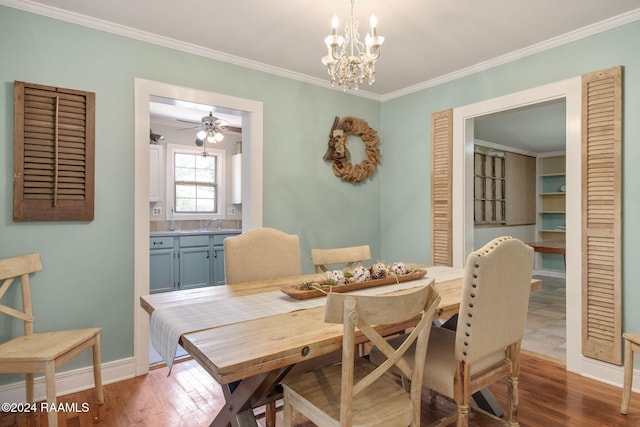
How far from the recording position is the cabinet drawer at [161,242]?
4350 mm

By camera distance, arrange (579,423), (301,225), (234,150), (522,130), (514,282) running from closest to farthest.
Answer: (514,282) → (579,423) → (301,225) → (522,130) → (234,150)

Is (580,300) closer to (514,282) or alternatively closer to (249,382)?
(514,282)

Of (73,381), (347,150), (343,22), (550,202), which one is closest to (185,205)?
(347,150)

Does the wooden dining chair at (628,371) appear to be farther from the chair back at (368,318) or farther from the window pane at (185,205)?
the window pane at (185,205)

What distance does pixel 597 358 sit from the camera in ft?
8.16

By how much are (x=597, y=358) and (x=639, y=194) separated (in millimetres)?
1146

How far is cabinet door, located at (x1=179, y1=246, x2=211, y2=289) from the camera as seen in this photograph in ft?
15.2

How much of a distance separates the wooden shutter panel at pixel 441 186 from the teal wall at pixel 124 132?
203mm

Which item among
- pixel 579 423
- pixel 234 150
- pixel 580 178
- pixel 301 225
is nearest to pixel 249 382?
pixel 579 423

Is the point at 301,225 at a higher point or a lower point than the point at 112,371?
higher

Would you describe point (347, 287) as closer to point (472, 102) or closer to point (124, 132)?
point (124, 132)

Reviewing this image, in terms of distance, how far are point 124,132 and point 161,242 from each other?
2174 mm

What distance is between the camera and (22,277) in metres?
2.13

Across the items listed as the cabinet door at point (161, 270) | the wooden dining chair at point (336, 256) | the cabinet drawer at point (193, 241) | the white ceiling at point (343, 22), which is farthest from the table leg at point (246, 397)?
the cabinet drawer at point (193, 241)
